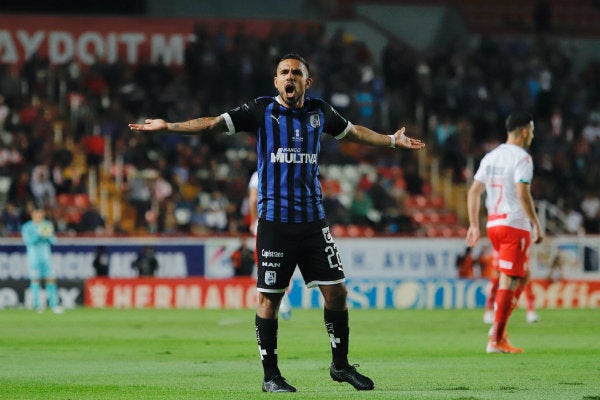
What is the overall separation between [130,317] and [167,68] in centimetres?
1285

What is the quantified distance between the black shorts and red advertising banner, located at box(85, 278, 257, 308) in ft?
51.7

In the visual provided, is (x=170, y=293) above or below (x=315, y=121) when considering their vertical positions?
below

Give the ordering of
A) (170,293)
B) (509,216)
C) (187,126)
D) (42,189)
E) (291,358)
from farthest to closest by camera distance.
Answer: (42,189) < (170,293) < (509,216) < (291,358) < (187,126)

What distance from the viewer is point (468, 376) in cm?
1083

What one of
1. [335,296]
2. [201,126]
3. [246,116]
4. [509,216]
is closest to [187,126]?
[201,126]

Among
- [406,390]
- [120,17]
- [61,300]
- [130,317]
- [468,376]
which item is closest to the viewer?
[406,390]

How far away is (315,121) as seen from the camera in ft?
31.3

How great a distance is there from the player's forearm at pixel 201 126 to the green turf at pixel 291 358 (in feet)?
6.42

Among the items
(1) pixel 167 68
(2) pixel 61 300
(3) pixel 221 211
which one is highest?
(1) pixel 167 68

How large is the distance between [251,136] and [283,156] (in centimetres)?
2223

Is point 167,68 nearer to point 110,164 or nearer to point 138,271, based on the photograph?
point 110,164

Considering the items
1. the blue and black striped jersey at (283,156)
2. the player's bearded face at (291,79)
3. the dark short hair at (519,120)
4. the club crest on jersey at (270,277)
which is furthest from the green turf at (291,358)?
the dark short hair at (519,120)

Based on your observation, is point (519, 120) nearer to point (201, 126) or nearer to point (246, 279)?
point (201, 126)

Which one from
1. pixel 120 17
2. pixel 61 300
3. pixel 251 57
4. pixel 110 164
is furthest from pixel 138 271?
pixel 120 17
